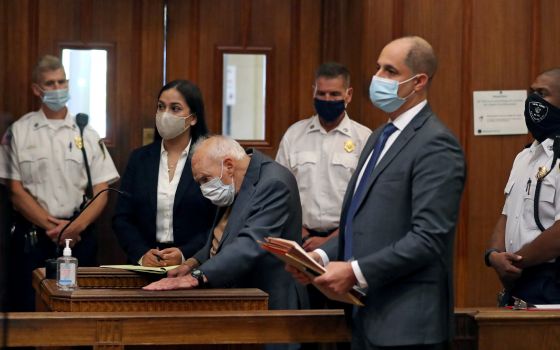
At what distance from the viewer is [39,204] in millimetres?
5570

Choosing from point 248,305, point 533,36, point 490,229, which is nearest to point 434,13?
point 533,36

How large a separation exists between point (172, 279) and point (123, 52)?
2514 millimetres

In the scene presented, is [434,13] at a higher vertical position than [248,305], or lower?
higher

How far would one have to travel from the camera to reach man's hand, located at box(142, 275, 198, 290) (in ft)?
12.4

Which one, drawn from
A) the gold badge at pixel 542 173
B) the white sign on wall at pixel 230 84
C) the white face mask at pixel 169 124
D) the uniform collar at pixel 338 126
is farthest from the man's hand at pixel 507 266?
the white sign on wall at pixel 230 84

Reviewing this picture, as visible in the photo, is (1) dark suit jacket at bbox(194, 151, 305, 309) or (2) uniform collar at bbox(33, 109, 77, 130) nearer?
(1) dark suit jacket at bbox(194, 151, 305, 309)

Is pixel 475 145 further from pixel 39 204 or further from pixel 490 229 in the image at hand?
pixel 39 204

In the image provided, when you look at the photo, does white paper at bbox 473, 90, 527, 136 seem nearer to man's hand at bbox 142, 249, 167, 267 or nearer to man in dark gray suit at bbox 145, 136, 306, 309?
man in dark gray suit at bbox 145, 136, 306, 309

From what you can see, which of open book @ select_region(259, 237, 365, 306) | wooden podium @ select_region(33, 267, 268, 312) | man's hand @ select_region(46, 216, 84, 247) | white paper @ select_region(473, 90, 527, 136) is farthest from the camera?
white paper @ select_region(473, 90, 527, 136)

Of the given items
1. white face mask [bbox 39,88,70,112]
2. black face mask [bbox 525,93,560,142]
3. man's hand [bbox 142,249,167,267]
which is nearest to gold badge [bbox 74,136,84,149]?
white face mask [bbox 39,88,70,112]

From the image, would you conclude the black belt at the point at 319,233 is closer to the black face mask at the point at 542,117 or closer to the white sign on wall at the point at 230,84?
Answer: the white sign on wall at the point at 230,84

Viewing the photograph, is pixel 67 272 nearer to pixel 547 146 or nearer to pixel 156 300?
pixel 156 300

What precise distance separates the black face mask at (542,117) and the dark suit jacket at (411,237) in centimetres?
129

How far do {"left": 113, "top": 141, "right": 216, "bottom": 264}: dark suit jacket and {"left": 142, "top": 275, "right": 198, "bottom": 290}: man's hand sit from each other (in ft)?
3.74
